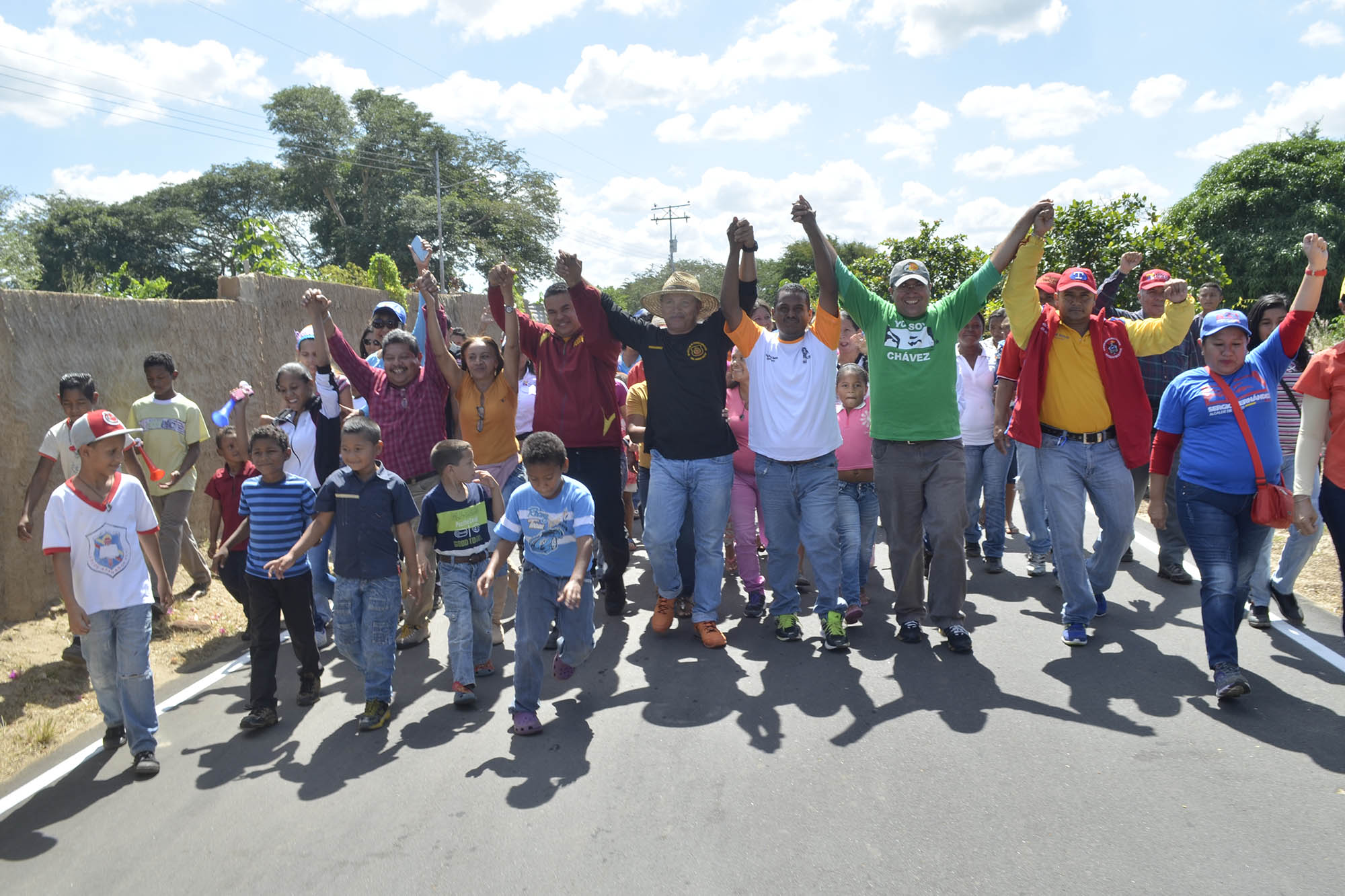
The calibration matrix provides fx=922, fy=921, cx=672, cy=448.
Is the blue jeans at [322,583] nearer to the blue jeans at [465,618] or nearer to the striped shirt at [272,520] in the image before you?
the striped shirt at [272,520]

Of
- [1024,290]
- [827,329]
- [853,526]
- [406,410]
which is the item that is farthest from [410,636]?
[1024,290]

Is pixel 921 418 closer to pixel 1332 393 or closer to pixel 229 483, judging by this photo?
pixel 1332 393

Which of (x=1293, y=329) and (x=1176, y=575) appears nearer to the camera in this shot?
(x=1293, y=329)

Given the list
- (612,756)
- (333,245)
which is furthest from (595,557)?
(333,245)

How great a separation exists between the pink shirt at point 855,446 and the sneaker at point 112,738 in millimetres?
4456

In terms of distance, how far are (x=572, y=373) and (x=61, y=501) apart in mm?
2988

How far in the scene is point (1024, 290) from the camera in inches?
213

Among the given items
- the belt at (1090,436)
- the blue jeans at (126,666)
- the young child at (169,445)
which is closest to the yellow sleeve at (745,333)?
the belt at (1090,436)

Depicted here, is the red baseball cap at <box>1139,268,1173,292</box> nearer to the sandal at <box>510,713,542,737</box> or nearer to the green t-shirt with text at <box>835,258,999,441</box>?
the green t-shirt with text at <box>835,258,999,441</box>

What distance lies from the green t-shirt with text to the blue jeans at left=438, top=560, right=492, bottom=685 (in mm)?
2516

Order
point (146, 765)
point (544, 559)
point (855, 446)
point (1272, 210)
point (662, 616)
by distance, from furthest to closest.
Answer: point (1272, 210), point (855, 446), point (662, 616), point (544, 559), point (146, 765)

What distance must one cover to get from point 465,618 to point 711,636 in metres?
1.54

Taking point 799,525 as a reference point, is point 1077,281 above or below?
above

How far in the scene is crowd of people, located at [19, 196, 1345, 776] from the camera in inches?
183
